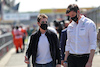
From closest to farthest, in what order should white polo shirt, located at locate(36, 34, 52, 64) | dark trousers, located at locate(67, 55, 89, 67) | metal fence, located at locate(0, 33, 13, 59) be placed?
dark trousers, located at locate(67, 55, 89, 67)
white polo shirt, located at locate(36, 34, 52, 64)
metal fence, located at locate(0, 33, 13, 59)

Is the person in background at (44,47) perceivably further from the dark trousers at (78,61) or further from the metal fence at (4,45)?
the metal fence at (4,45)

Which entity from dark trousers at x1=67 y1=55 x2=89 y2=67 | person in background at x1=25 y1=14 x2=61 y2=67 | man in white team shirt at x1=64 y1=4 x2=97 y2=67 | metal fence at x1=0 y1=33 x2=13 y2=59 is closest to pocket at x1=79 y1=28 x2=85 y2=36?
man in white team shirt at x1=64 y1=4 x2=97 y2=67

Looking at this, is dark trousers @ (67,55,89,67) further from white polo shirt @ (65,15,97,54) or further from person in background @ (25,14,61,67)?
person in background @ (25,14,61,67)

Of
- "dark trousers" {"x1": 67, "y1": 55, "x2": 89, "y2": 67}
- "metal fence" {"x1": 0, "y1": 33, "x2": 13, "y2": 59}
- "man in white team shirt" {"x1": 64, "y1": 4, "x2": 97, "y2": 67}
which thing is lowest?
"metal fence" {"x1": 0, "y1": 33, "x2": 13, "y2": 59}

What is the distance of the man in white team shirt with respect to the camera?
3975 mm

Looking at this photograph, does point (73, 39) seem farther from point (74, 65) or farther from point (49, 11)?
point (49, 11)

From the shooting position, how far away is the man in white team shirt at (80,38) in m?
3.97

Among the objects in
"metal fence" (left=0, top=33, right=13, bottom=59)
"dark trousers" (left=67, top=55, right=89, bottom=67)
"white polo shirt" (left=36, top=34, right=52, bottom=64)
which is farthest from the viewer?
"metal fence" (left=0, top=33, right=13, bottom=59)

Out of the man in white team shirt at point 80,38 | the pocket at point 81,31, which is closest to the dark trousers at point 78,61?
→ the man in white team shirt at point 80,38

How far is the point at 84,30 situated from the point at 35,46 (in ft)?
3.63

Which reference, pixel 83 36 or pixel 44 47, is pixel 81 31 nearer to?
pixel 83 36

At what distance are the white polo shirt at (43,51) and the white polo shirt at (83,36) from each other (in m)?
0.60

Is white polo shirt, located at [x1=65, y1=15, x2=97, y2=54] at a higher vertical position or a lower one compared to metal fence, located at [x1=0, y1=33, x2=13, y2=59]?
higher

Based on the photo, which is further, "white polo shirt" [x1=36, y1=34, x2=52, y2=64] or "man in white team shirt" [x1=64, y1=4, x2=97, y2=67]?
"white polo shirt" [x1=36, y1=34, x2=52, y2=64]
